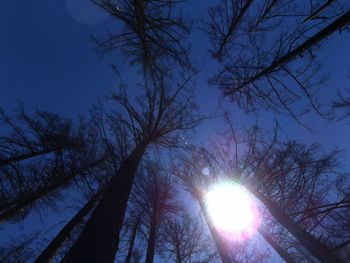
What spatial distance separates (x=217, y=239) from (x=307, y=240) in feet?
16.6

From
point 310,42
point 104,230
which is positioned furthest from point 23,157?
point 310,42

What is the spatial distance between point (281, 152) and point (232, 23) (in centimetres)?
368

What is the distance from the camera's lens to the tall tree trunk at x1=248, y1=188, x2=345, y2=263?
121 inches

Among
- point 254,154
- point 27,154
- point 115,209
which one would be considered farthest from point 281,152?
point 27,154

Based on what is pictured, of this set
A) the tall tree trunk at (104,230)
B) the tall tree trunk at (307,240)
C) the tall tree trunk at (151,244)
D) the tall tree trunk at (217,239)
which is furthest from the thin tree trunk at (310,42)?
the tall tree trunk at (151,244)

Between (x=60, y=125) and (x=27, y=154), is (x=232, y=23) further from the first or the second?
(x=27, y=154)

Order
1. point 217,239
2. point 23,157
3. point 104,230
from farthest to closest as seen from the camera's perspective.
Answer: point 217,239
point 23,157
point 104,230

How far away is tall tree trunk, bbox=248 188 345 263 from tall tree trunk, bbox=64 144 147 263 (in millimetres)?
3019

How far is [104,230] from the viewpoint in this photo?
2605mm

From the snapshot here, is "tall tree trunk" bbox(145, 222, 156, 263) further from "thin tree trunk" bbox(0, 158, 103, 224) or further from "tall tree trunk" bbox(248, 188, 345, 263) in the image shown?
"tall tree trunk" bbox(248, 188, 345, 263)

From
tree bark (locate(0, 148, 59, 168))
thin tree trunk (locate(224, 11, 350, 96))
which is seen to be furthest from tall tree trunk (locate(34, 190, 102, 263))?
thin tree trunk (locate(224, 11, 350, 96))

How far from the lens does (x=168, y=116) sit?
291 inches

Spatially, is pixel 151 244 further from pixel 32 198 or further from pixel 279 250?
pixel 32 198

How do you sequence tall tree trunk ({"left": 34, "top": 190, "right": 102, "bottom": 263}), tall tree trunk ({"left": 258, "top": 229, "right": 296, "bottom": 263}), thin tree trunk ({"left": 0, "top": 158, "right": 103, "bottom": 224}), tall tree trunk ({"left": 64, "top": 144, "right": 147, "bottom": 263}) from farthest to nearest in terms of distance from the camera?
1. thin tree trunk ({"left": 0, "top": 158, "right": 103, "bottom": 224})
2. tall tree trunk ({"left": 258, "top": 229, "right": 296, "bottom": 263})
3. tall tree trunk ({"left": 34, "top": 190, "right": 102, "bottom": 263})
4. tall tree trunk ({"left": 64, "top": 144, "right": 147, "bottom": 263})
